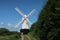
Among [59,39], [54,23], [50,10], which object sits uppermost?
[50,10]

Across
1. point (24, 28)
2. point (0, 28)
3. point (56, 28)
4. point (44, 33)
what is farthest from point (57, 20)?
point (24, 28)

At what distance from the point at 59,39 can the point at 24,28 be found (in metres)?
67.7

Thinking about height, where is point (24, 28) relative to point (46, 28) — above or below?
above

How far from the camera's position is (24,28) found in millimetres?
103562

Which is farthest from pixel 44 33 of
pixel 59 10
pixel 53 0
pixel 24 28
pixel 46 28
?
pixel 24 28

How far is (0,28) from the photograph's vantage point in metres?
95.3

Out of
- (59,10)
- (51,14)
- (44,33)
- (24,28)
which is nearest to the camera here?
(59,10)

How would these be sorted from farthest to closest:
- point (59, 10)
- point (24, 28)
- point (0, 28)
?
point (24, 28) → point (0, 28) → point (59, 10)

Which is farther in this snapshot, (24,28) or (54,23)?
(24,28)

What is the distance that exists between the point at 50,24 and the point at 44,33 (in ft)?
15.1

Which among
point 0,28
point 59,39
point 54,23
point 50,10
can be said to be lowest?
point 59,39

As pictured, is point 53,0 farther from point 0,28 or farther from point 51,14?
point 0,28

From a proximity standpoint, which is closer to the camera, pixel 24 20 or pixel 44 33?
pixel 44 33

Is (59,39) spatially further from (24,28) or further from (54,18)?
(24,28)
